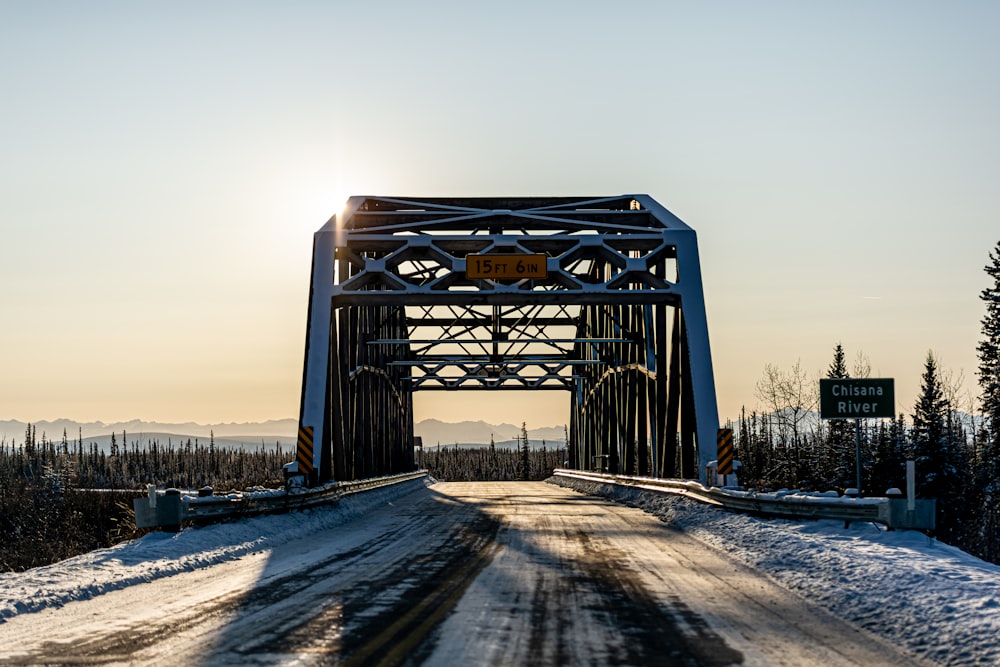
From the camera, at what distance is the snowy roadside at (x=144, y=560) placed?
1022cm

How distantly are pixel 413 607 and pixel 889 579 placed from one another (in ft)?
15.5

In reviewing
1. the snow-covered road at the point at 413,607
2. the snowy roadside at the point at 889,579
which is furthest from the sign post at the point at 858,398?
A: the snow-covered road at the point at 413,607

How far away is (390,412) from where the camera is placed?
45.6 meters

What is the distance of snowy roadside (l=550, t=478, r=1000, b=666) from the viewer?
8.11 metres

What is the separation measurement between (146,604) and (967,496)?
63262mm

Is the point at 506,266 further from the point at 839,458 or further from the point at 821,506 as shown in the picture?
the point at 839,458

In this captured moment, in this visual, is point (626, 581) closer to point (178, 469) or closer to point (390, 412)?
point (390, 412)

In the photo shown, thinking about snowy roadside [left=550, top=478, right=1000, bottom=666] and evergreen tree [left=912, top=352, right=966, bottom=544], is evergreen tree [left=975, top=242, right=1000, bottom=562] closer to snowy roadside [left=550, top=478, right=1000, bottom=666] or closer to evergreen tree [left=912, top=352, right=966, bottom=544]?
evergreen tree [left=912, top=352, right=966, bottom=544]

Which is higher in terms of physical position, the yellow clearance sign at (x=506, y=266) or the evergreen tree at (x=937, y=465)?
the yellow clearance sign at (x=506, y=266)

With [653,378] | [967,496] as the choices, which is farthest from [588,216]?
[967,496]

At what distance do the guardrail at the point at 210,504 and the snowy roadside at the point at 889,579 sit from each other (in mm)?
7859

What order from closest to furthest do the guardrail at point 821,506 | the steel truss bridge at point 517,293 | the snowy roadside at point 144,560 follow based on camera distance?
1. the snowy roadside at point 144,560
2. the guardrail at point 821,506
3. the steel truss bridge at point 517,293

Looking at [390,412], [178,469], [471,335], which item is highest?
[471,335]

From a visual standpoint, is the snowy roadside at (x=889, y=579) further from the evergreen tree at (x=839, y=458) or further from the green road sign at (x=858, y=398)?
the evergreen tree at (x=839, y=458)
